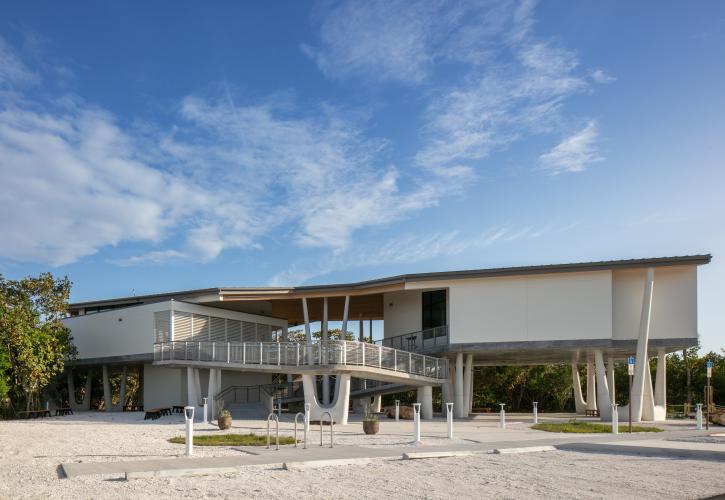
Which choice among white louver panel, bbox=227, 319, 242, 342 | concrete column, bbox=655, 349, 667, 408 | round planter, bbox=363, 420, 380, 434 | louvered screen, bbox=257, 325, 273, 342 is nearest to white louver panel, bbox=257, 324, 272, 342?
louvered screen, bbox=257, 325, 273, 342

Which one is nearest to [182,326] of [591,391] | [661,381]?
[661,381]

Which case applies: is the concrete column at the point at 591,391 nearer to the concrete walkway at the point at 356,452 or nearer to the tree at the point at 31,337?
the concrete walkway at the point at 356,452

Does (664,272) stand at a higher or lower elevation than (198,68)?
lower

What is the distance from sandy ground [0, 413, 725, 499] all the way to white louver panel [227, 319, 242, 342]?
1964 cm

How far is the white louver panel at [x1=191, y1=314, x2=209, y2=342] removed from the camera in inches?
1449

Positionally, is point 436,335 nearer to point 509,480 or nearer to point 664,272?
point 664,272

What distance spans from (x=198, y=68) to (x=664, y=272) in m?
21.6

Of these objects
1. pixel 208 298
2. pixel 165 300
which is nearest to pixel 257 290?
pixel 208 298

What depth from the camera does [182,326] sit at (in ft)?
118

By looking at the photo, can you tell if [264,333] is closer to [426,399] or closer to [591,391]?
[426,399]

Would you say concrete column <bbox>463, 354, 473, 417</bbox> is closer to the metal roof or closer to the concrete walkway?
the metal roof

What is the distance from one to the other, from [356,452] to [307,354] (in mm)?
12092

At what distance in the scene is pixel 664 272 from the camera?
31.9 m

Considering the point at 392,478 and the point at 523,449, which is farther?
the point at 523,449
